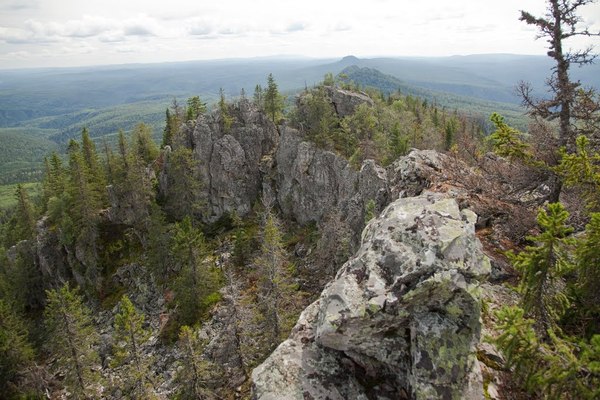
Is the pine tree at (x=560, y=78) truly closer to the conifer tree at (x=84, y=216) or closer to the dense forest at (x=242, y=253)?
the dense forest at (x=242, y=253)

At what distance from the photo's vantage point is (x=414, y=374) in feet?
35.0

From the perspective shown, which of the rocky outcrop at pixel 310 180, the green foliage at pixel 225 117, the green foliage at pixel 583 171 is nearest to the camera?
the green foliage at pixel 583 171

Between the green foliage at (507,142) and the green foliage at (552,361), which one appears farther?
the green foliage at (507,142)

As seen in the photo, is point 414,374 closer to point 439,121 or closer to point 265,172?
point 265,172

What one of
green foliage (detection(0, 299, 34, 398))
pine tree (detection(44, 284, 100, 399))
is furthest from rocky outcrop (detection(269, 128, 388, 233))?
green foliage (detection(0, 299, 34, 398))

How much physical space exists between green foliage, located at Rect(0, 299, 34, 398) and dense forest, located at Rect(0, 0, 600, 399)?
0.18 meters

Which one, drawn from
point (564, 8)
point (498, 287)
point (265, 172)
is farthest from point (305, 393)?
point (265, 172)

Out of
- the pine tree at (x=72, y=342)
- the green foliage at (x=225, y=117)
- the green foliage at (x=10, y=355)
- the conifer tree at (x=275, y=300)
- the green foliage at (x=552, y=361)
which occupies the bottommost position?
the green foliage at (x=10, y=355)

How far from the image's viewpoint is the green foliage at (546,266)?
8.85 metres

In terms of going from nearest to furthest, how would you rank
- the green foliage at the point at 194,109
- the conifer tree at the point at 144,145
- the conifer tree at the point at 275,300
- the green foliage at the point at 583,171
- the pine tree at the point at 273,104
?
the green foliage at the point at 583,171, the conifer tree at the point at 275,300, the green foliage at the point at 194,109, the pine tree at the point at 273,104, the conifer tree at the point at 144,145

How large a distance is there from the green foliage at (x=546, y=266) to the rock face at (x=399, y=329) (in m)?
1.54

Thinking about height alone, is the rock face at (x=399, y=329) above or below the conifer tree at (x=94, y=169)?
above

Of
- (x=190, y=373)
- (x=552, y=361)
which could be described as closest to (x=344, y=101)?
(x=190, y=373)

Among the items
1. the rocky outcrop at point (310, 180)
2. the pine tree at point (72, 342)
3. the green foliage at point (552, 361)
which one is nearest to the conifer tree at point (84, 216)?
the pine tree at point (72, 342)
